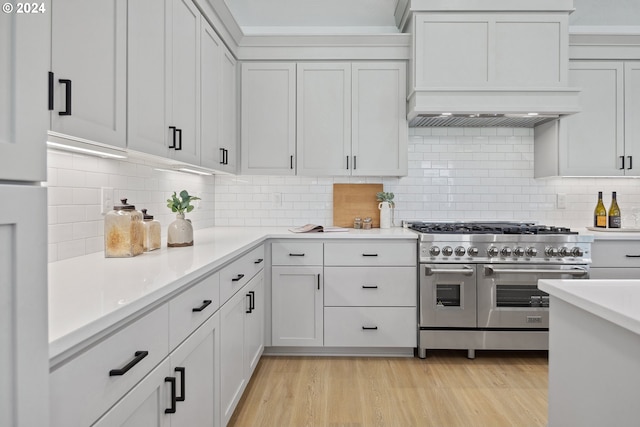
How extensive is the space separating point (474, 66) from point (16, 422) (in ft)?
10.4

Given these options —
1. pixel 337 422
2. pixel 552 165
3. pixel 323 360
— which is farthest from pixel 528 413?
pixel 552 165

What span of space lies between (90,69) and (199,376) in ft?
3.74

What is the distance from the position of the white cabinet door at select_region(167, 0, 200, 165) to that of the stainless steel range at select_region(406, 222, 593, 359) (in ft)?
→ 5.54

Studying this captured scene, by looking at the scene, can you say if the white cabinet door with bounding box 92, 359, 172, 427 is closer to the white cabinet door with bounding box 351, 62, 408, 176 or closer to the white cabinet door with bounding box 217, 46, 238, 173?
the white cabinet door with bounding box 217, 46, 238, 173

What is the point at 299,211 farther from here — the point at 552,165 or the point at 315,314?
the point at 552,165

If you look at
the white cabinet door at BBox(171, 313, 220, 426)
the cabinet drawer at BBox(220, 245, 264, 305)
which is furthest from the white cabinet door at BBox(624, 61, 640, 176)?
the white cabinet door at BBox(171, 313, 220, 426)

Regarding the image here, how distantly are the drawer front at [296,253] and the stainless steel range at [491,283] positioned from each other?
2.46 feet

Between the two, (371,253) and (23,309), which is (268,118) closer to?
(371,253)

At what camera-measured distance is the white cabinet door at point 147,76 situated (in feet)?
5.08

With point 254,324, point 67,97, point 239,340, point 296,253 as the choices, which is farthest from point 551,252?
point 67,97

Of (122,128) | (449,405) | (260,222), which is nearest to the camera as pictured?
(122,128)

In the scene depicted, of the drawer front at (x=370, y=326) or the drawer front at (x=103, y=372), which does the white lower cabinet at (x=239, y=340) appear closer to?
the drawer front at (x=370, y=326)

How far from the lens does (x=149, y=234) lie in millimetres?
1867

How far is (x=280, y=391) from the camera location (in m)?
2.35
